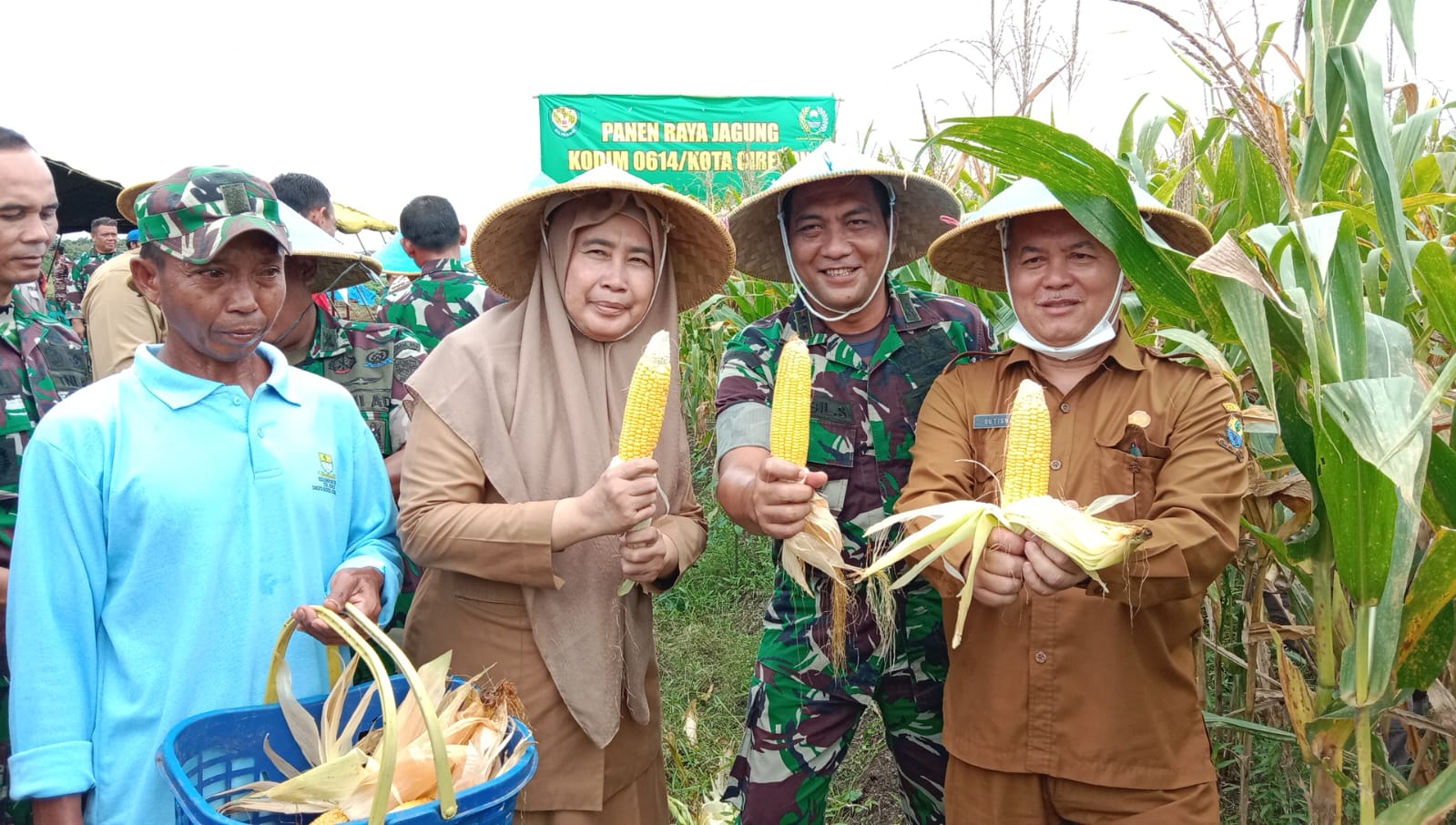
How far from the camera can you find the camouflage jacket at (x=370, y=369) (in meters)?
3.06

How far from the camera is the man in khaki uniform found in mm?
2004

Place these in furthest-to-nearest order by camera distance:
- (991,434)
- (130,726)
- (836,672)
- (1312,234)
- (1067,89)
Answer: (1067,89) → (836,672) → (991,434) → (130,726) → (1312,234)

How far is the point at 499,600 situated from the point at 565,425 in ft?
1.53

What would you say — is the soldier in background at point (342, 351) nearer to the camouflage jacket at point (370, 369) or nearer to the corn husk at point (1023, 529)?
the camouflage jacket at point (370, 369)

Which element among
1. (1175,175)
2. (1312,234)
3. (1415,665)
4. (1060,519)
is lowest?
(1415,665)

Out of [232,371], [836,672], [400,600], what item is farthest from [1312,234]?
[400,600]

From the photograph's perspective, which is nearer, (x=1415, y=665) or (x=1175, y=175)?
(x=1415, y=665)

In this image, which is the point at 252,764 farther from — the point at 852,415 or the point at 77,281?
the point at 77,281

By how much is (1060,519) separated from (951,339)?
3.32 feet

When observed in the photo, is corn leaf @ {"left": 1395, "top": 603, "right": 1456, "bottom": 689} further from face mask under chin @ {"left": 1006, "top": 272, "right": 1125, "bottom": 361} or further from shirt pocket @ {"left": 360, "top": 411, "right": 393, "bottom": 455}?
shirt pocket @ {"left": 360, "top": 411, "right": 393, "bottom": 455}

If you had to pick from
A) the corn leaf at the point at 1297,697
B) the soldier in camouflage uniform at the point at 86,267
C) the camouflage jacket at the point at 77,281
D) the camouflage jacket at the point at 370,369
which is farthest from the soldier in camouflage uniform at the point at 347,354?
the camouflage jacket at the point at 77,281

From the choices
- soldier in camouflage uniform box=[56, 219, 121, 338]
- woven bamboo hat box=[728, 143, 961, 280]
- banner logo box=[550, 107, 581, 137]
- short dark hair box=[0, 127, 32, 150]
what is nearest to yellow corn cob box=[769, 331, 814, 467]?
woven bamboo hat box=[728, 143, 961, 280]

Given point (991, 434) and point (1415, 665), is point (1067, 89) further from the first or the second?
point (1415, 665)

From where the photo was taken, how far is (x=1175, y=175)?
120 inches
